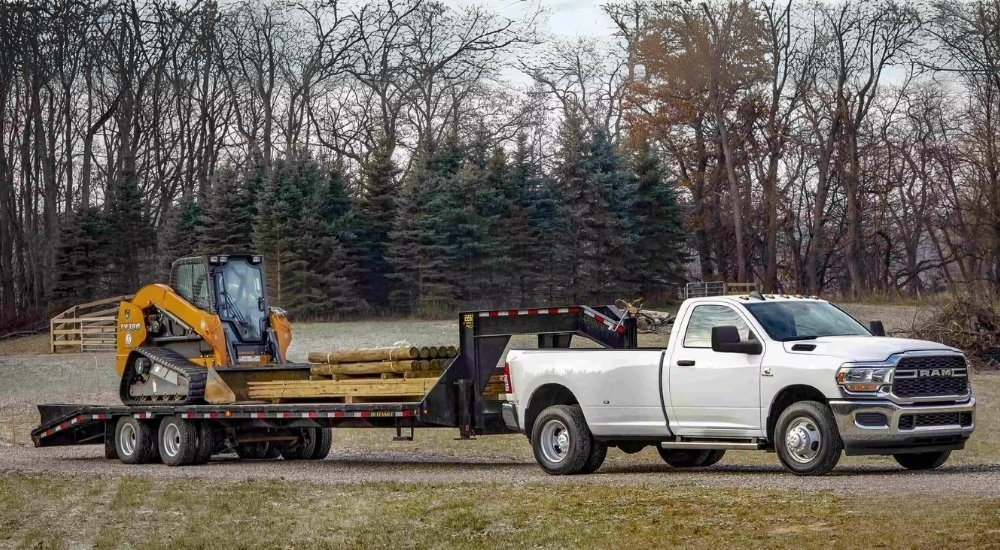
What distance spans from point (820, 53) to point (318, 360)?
4653cm

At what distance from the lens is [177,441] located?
68.0 feet

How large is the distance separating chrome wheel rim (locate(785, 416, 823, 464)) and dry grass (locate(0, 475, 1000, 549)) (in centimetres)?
146

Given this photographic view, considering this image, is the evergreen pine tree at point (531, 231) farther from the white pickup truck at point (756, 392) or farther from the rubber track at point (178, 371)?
the white pickup truck at point (756, 392)

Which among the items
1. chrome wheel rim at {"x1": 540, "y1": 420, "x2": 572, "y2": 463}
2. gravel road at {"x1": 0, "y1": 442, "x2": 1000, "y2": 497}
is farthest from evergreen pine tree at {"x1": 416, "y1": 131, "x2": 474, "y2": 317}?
chrome wheel rim at {"x1": 540, "y1": 420, "x2": 572, "y2": 463}

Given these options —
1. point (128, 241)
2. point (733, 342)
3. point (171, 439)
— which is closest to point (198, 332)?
point (171, 439)

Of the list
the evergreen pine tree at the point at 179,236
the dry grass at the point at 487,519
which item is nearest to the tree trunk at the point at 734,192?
the evergreen pine tree at the point at 179,236

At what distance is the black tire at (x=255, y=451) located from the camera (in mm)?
22078

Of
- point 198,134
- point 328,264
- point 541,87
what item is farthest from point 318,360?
point 198,134

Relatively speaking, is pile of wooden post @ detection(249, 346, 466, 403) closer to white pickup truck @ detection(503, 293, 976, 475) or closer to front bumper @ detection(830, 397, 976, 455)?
white pickup truck @ detection(503, 293, 976, 475)

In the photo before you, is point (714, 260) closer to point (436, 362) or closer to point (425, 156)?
point (425, 156)

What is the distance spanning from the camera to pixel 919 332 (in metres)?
34.3

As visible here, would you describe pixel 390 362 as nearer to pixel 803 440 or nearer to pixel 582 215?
pixel 803 440

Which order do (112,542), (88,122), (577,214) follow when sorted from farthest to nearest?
(88,122), (577,214), (112,542)

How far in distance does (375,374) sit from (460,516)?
706cm
